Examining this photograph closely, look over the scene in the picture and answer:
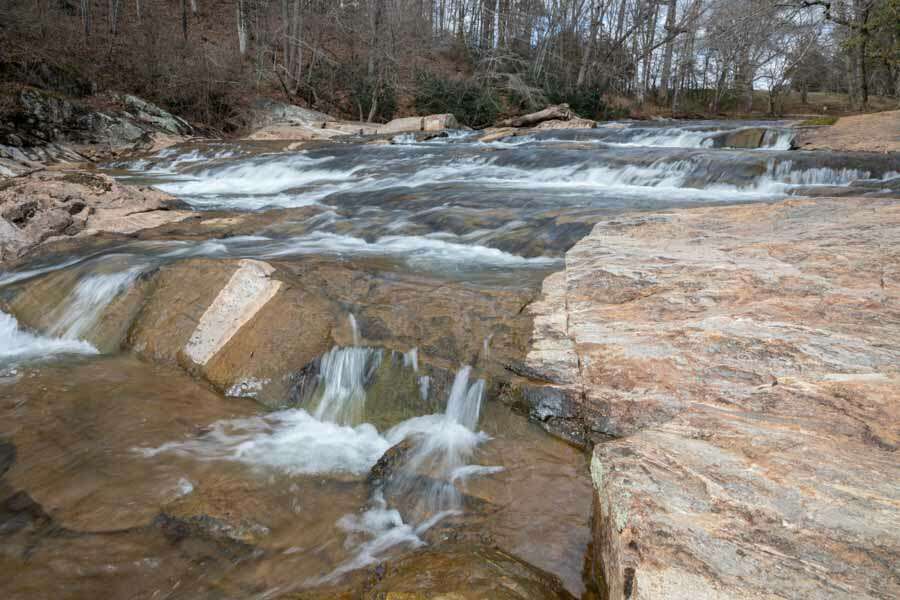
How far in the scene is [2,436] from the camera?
2791 mm

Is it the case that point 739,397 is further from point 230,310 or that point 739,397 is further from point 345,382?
point 230,310

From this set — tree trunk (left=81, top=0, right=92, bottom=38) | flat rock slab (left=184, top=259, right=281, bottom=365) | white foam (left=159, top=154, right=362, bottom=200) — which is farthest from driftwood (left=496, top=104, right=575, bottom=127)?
flat rock slab (left=184, top=259, right=281, bottom=365)

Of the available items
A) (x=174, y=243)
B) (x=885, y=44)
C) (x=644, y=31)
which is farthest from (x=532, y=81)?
(x=174, y=243)

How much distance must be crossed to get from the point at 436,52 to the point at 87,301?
28.3 meters

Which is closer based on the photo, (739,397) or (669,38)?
(739,397)

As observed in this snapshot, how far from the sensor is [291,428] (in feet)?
9.83

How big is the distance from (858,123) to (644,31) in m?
23.4

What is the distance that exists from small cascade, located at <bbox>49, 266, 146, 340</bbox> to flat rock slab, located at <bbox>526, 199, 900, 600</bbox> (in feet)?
11.1

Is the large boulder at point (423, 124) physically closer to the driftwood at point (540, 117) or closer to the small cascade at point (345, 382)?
the driftwood at point (540, 117)

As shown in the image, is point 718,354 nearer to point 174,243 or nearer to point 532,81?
point 174,243

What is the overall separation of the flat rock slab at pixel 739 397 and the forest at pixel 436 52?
13.5 m

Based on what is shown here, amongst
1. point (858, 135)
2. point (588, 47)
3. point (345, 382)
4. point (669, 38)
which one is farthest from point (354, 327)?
point (669, 38)

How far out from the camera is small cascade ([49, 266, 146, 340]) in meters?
4.08

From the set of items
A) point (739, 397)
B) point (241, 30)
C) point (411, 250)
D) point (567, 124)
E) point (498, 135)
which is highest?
point (241, 30)
